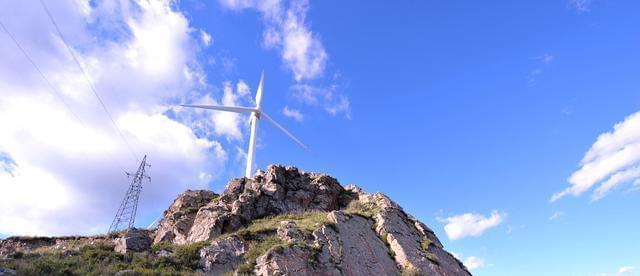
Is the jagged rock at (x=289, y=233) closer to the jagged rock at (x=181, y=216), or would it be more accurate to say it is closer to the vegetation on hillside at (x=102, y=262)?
the vegetation on hillside at (x=102, y=262)

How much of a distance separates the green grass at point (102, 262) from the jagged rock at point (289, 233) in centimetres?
588

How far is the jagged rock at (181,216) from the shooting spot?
3681cm

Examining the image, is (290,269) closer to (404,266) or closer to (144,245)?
(404,266)

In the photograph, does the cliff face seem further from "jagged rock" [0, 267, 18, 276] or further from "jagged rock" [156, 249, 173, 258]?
"jagged rock" [0, 267, 18, 276]

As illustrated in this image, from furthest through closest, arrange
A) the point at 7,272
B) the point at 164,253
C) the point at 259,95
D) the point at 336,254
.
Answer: the point at 259,95
the point at 336,254
the point at 164,253
the point at 7,272

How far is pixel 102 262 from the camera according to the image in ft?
80.3

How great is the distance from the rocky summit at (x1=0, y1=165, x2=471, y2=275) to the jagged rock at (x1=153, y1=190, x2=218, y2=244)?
11cm

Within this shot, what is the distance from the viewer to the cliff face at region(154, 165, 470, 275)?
25953 mm

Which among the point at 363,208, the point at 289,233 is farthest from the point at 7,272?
the point at 363,208

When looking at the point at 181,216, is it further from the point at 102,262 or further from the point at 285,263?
the point at 285,263

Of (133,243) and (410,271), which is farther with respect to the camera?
(133,243)

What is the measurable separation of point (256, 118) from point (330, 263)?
45.4 meters

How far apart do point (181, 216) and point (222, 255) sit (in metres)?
14.2

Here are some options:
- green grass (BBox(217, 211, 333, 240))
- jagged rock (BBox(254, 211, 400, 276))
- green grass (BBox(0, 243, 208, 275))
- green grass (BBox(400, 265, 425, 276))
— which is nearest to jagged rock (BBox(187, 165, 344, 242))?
green grass (BBox(217, 211, 333, 240))
